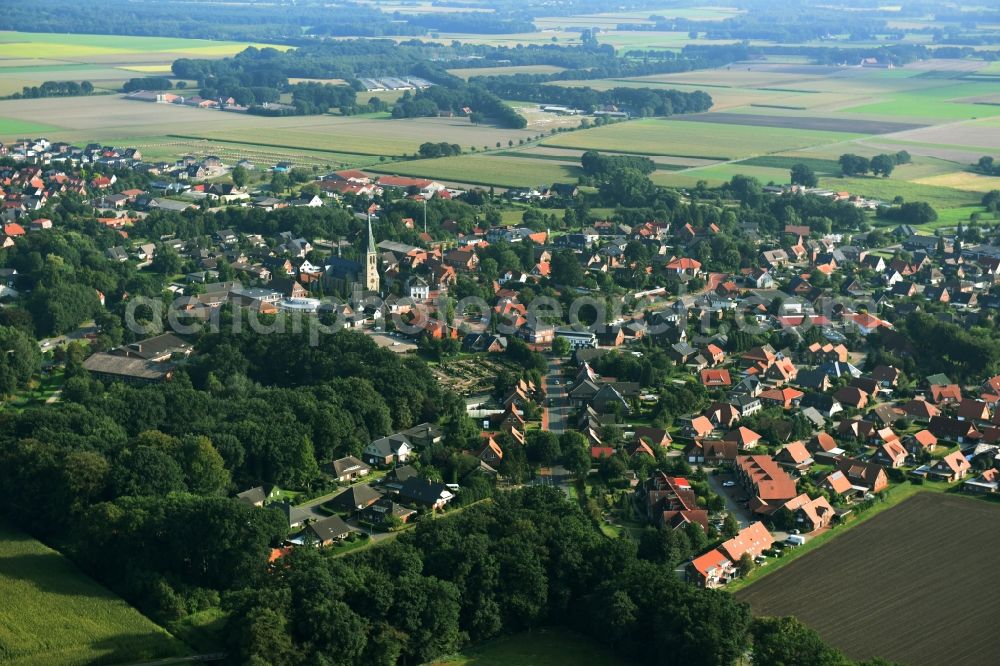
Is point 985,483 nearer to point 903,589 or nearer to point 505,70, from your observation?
point 903,589

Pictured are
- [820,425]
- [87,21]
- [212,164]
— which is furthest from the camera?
[87,21]

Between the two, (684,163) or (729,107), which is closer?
(684,163)

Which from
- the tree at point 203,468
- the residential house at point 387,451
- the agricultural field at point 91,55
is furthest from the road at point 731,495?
the agricultural field at point 91,55

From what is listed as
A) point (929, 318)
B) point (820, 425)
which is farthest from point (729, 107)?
point (820, 425)

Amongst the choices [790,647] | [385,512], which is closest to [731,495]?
[385,512]

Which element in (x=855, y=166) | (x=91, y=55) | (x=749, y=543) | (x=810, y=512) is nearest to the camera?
(x=749, y=543)

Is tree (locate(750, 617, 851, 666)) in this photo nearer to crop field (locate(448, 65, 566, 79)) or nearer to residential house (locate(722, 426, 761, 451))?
residential house (locate(722, 426, 761, 451))

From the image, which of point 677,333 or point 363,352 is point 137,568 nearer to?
point 363,352
